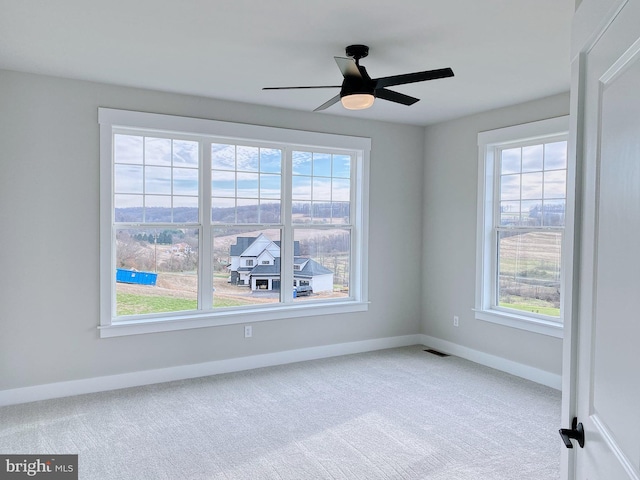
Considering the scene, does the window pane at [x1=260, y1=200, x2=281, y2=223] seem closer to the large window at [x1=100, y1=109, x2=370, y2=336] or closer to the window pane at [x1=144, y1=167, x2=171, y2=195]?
the large window at [x1=100, y1=109, x2=370, y2=336]

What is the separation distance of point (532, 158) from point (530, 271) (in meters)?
1.12

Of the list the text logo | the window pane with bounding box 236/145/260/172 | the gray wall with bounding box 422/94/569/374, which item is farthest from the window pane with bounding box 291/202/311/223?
the text logo

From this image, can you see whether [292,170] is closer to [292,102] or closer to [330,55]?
[292,102]

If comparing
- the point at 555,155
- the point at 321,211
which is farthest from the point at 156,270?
the point at 555,155

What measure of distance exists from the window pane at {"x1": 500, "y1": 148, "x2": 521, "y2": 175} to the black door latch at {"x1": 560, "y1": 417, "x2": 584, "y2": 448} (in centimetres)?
391

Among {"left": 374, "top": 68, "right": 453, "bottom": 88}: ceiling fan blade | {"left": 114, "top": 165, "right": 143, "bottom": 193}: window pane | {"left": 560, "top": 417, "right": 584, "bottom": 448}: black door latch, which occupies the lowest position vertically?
{"left": 560, "top": 417, "right": 584, "bottom": 448}: black door latch

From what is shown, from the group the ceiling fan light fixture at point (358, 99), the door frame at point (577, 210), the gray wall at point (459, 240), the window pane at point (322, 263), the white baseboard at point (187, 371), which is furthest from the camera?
the window pane at point (322, 263)

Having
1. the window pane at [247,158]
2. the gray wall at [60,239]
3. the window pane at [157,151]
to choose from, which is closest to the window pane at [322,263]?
the window pane at [247,158]

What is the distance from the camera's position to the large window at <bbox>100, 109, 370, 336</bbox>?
4250 millimetres

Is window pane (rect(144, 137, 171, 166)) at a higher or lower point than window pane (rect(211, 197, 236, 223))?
higher

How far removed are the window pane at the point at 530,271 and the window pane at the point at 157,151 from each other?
11.5ft

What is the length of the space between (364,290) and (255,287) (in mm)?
1317

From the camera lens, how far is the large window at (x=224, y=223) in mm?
4250

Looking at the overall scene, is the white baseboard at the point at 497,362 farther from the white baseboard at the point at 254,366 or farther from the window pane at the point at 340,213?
the window pane at the point at 340,213
